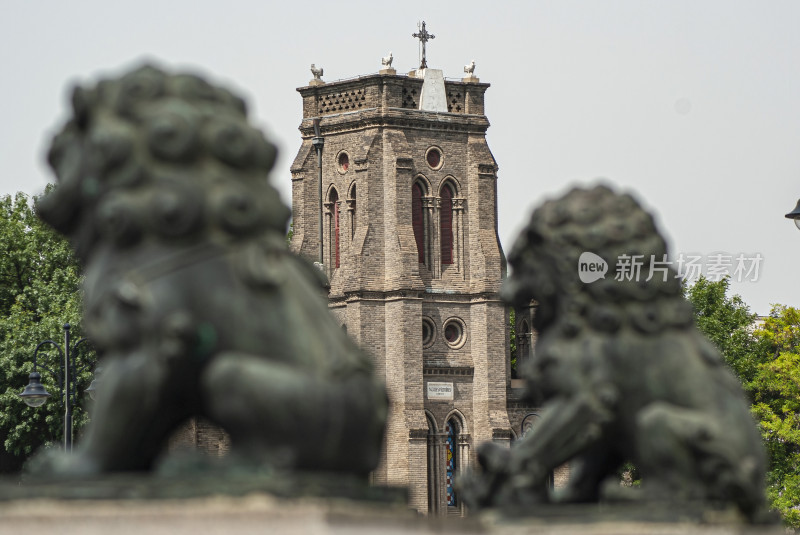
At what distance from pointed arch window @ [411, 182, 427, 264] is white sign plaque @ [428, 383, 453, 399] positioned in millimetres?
5472

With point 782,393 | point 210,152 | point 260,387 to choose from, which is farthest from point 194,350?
point 782,393

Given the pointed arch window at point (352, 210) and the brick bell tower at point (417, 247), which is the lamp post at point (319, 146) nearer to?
the brick bell tower at point (417, 247)

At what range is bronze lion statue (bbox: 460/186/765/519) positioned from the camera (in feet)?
30.9

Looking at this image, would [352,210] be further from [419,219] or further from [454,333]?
[454,333]

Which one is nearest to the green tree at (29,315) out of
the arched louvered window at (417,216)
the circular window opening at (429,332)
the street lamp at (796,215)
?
the arched louvered window at (417,216)

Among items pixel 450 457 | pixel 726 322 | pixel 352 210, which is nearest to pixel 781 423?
pixel 726 322

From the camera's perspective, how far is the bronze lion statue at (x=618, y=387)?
30.9 feet

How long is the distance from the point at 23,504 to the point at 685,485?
3349 millimetres

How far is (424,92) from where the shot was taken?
85.4 metres

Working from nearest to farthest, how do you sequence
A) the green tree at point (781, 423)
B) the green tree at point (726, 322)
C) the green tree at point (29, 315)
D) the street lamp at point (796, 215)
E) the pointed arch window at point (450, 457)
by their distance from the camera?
1. the street lamp at point (796, 215)
2. the green tree at point (29, 315)
3. the green tree at point (781, 423)
4. the green tree at point (726, 322)
5. the pointed arch window at point (450, 457)

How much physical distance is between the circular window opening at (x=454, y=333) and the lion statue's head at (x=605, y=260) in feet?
247

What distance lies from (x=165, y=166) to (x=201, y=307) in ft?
2.02

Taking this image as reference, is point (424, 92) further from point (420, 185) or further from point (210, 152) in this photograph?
point (210, 152)

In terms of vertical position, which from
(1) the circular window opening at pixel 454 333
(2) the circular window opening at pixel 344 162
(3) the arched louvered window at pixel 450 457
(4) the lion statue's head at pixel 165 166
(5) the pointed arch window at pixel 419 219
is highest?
(2) the circular window opening at pixel 344 162
